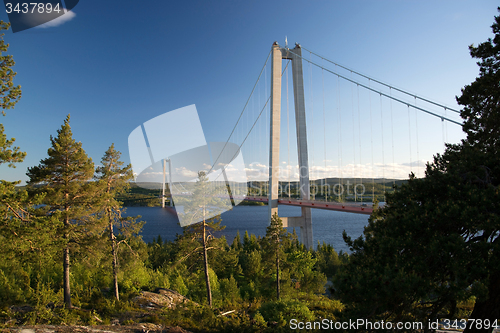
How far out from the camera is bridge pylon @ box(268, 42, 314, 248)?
22844 millimetres

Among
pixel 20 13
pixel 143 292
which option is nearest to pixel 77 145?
pixel 20 13

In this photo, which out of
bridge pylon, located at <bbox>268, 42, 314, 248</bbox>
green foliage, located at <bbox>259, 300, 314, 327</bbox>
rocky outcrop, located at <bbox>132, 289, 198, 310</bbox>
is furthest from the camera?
bridge pylon, located at <bbox>268, 42, 314, 248</bbox>

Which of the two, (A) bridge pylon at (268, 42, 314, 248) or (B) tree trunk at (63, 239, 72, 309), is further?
(A) bridge pylon at (268, 42, 314, 248)

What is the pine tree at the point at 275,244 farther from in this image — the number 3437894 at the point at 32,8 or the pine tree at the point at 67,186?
the number 3437894 at the point at 32,8

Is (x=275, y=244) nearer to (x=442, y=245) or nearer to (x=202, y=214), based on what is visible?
(x=202, y=214)

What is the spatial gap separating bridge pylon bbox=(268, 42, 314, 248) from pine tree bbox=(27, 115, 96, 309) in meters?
15.0

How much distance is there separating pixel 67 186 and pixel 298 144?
705 inches

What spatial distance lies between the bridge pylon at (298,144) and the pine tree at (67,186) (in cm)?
1498

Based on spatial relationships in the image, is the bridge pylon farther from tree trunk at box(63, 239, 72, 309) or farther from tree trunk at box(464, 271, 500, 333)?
tree trunk at box(464, 271, 500, 333)

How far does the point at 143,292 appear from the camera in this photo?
41.8ft

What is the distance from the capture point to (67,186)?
9.26 m

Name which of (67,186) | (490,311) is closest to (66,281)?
(67,186)

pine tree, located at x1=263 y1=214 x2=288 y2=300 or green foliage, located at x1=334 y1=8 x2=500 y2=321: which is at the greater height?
green foliage, located at x1=334 y1=8 x2=500 y2=321

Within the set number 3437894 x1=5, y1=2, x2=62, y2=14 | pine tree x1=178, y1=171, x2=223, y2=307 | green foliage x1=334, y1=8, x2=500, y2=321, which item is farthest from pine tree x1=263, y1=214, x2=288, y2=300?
number 3437894 x1=5, y1=2, x2=62, y2=14
